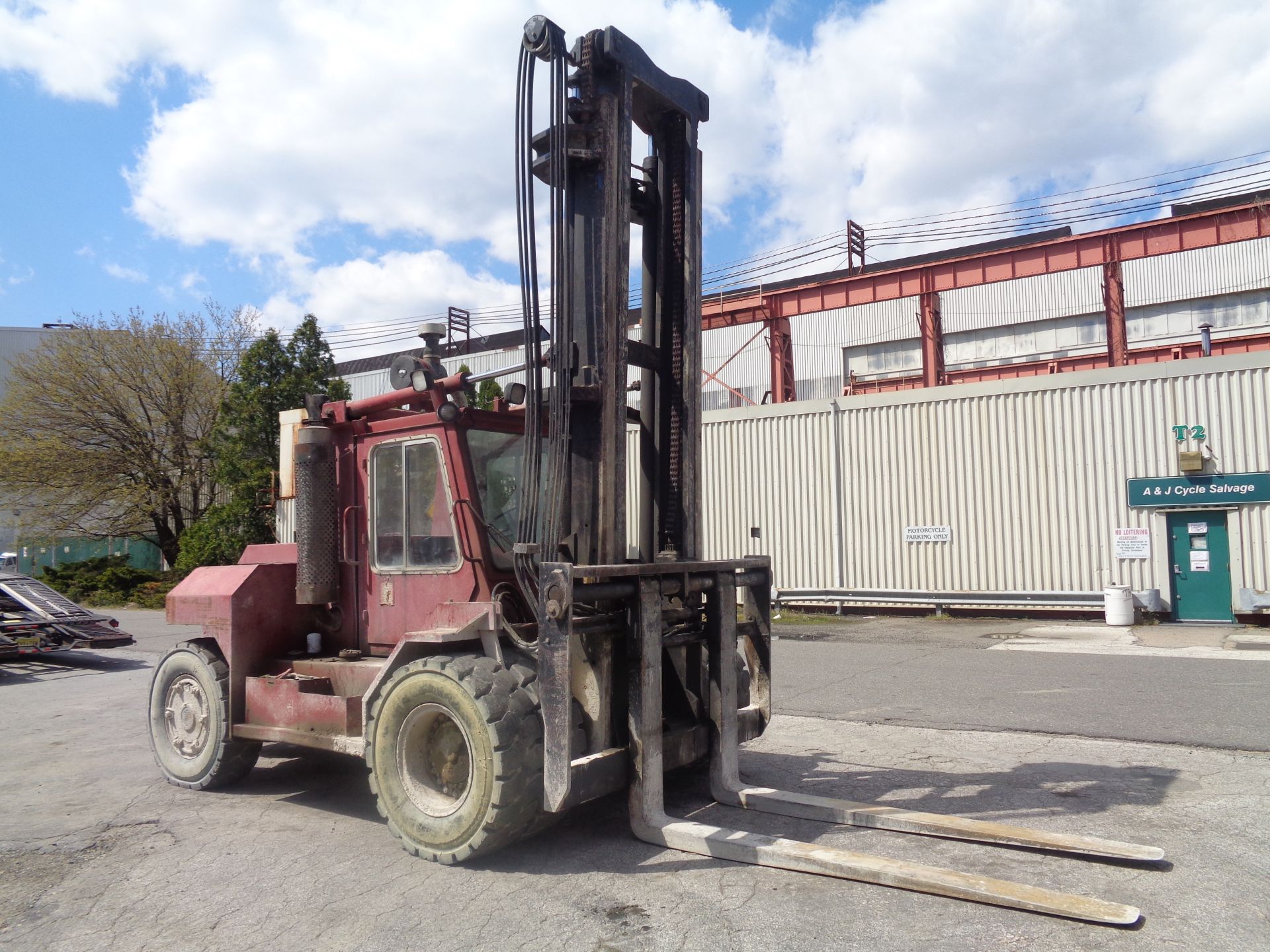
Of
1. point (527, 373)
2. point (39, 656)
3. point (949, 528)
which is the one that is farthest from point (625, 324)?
point (949, 528)

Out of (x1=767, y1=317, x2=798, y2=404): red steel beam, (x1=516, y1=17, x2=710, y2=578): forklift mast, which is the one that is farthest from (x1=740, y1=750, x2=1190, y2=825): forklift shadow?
(x1=767, y1=317, x2=798, y2=404): red steel beam

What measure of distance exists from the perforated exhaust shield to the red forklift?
0.06 feet

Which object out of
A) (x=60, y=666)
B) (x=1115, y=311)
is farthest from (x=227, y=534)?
(x=1115, y=311)

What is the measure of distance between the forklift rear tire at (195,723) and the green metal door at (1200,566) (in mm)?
17164

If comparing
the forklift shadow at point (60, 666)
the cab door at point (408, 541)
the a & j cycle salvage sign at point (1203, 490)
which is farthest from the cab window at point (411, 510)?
the a & j cycle salvage sign at point (1203, 490)

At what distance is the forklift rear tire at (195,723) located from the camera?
6.73 m

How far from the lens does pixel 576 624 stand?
195 inches

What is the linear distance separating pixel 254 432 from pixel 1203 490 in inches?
932

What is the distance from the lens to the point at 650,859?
500 centimetres

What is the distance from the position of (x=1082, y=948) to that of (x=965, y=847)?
127cm

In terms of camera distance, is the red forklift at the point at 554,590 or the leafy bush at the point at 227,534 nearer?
the red forklift at the point at 554,590

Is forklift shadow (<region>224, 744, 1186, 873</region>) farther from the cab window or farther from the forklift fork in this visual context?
the cab window

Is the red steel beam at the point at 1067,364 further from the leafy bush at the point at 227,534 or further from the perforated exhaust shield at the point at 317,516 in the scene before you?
the perforated exhaust shield at the point at 317,516

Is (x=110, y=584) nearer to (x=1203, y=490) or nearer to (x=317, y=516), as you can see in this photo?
(x=317, y=516)
